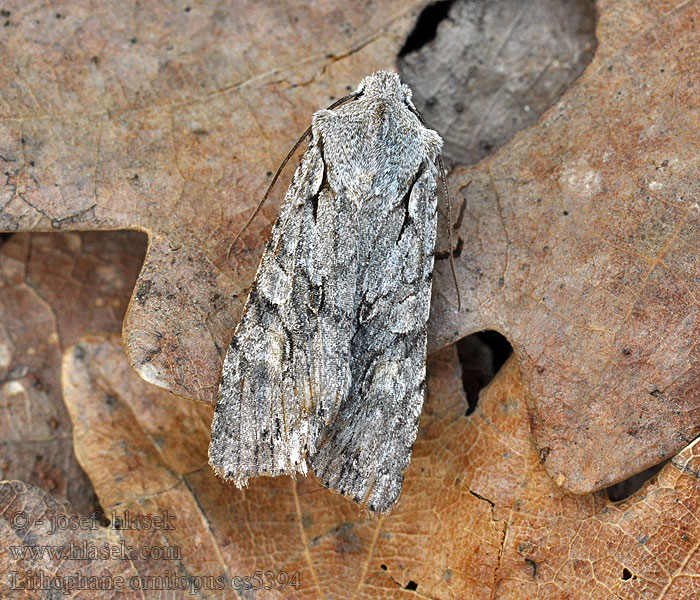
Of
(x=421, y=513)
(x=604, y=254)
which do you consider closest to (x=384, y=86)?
(x=604, y=254)

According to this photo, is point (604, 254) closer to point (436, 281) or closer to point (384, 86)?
point (436, 281)

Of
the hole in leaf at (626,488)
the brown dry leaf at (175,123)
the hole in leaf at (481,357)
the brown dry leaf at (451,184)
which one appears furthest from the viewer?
the hole in leaf at (481,357)

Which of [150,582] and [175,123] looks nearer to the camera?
[150,582]

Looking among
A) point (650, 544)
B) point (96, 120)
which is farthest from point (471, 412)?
point (96, 120)

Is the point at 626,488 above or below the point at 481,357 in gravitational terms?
below

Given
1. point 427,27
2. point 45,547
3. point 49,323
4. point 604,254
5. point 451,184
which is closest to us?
point 45,547

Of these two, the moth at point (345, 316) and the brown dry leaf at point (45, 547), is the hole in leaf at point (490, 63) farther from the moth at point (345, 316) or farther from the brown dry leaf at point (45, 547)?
the brown dry leaf at point (45, 547)

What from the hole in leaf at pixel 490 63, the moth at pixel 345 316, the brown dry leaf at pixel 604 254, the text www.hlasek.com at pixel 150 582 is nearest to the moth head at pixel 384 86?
the moth at pixel 345 316
